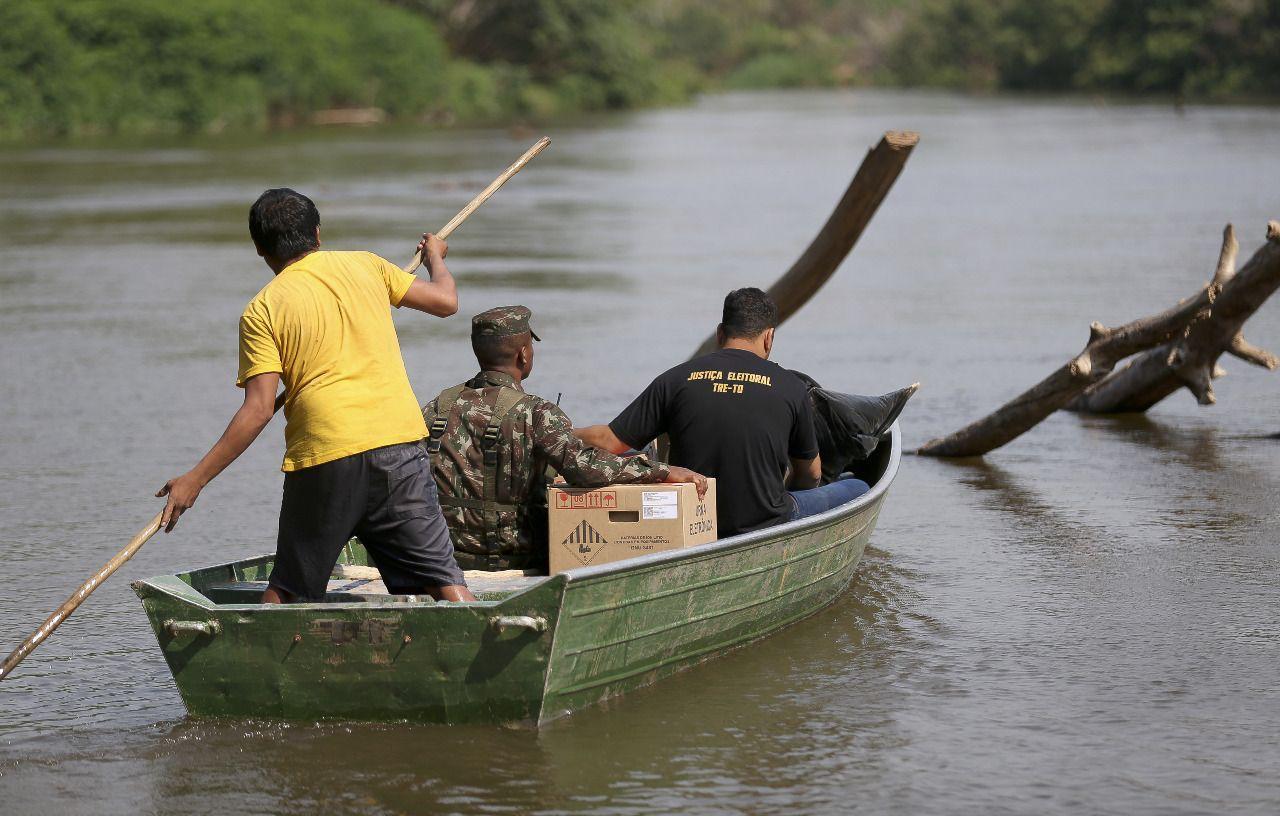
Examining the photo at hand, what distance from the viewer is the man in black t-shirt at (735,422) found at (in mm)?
7359

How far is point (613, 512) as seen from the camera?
685 centimetres

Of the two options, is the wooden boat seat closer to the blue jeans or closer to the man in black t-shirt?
the man in black t-shirt

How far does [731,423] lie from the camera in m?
7.34

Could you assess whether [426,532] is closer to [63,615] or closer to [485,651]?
[485,651]

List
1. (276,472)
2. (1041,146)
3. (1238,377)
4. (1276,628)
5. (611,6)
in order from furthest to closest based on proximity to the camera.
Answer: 1. (611,6)
2. (1041,146)
3. (1238,377)
4. (276,472)
5. (1276,628)

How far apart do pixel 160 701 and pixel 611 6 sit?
74554 millimetres

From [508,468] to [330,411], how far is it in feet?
3.05

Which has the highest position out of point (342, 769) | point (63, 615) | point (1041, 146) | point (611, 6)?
point (611, 6)

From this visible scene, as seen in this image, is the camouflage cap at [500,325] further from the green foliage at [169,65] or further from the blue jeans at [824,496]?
the green foliage at [169,65]

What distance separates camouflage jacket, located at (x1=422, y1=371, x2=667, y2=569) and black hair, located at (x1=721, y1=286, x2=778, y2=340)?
0.87 m

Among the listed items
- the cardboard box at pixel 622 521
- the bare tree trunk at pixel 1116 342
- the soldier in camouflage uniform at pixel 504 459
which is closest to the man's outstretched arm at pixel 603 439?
the soldier in camouflage uniform at pixel 504 459

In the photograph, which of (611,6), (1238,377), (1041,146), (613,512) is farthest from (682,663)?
(611,6)

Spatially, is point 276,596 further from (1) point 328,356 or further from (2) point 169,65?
(2) point 169,65

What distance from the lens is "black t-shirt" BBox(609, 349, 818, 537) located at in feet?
24.1
